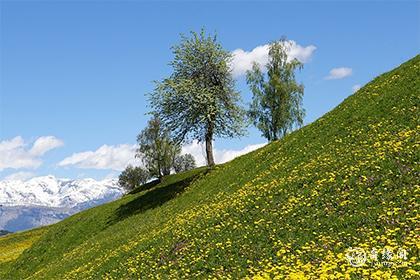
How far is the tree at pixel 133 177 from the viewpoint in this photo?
160 metres

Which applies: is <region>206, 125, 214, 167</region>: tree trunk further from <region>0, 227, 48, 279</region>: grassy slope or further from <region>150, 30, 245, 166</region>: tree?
<region>0, 227, 48, 279</region>: grassy slope

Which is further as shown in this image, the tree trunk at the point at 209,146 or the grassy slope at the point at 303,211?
the tree trunk at the point at 209,146

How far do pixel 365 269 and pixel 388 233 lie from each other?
2.71 m

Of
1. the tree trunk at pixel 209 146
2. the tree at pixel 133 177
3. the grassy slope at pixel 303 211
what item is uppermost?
the tree at pixel 133 177

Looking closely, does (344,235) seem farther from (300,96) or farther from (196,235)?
(300,96)

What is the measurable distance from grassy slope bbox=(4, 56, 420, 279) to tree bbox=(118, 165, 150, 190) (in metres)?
117

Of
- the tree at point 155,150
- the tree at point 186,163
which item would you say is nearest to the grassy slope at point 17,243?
the tree at point 155,150

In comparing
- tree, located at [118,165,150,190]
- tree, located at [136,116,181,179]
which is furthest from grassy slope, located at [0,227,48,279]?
tree, located at [118,165,150,190]

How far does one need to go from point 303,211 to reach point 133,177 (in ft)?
471

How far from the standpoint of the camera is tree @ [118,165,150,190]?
160 meters

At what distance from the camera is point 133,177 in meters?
161

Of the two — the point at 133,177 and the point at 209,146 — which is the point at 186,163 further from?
the point at 209,146

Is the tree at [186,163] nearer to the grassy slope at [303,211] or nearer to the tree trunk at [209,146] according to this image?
the tree trunk at [209,146]

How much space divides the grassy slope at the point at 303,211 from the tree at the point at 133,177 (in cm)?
11727
